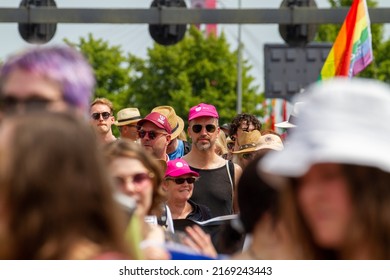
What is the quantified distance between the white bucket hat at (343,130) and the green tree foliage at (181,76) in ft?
177

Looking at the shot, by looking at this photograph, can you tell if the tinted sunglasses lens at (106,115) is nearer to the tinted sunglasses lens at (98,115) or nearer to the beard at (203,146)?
the tinted sunglasses lens at (98,115)

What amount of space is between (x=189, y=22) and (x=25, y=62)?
1442cm

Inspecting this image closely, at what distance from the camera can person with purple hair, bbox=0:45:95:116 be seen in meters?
3.09

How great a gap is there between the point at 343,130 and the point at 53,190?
1.81 feet

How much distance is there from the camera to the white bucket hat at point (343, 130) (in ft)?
7.50

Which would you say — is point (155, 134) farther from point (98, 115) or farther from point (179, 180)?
point (179, 180)

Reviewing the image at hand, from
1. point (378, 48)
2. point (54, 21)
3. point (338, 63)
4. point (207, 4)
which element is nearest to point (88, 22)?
point (54, 21)

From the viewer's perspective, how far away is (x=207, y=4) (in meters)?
107

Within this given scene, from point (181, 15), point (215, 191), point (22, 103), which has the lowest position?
point (181, 15)

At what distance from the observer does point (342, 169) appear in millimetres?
2312

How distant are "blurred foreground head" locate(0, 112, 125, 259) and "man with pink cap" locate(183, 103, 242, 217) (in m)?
5.60

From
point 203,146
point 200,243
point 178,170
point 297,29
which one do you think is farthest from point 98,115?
point 297,29

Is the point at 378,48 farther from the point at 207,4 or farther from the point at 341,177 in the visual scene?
the point at 207,4

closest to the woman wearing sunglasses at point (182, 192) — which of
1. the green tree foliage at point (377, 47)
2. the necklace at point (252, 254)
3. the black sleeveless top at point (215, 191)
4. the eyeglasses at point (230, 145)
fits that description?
the black sleeveless top at point (215, 191)
